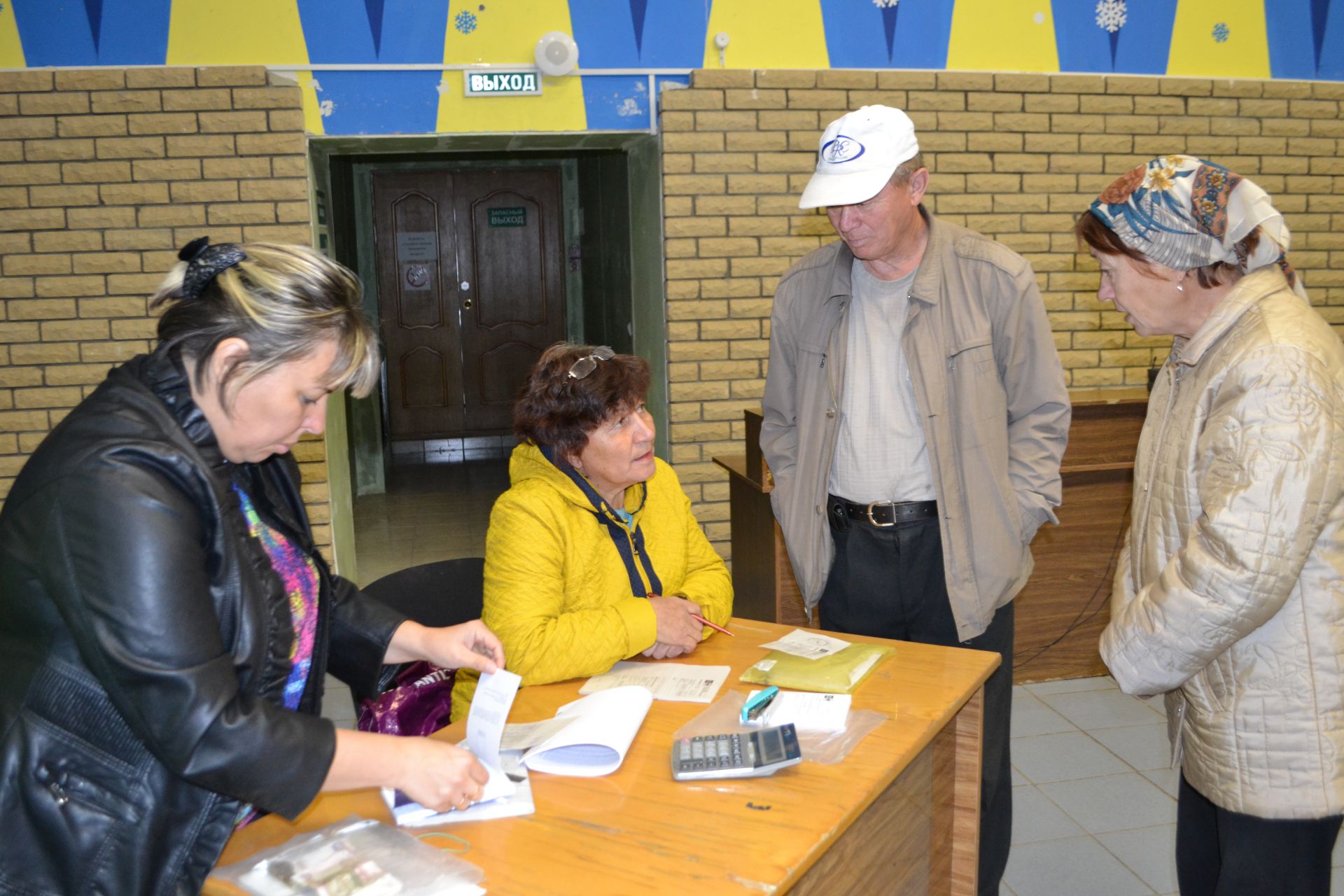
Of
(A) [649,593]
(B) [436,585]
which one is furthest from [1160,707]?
(B) [436,585]

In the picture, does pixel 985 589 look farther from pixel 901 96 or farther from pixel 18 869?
pixel 901 96

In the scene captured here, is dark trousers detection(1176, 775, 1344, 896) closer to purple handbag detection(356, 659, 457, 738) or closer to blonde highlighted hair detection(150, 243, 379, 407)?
purple handbag detection(356, 659, 457, 738)

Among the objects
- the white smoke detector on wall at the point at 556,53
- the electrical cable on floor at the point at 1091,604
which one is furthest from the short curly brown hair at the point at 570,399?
the white smoke detector on wall at the point at 556,53

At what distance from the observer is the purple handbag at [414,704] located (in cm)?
226

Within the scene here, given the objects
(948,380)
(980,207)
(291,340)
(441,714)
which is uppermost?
(980,207)

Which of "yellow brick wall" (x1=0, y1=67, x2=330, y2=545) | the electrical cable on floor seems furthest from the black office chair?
"yellow brick wall" (x1=0, y1=67, x2=330, y2=545)

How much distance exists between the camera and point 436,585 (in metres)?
2.52

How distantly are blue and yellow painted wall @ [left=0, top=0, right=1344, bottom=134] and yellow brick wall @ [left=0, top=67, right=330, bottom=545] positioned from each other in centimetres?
15

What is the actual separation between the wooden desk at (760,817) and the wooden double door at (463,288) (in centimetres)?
778

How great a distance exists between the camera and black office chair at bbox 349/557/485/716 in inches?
95.3

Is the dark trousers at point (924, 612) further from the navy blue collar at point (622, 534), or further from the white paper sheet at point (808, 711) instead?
the white paper sheet at point (808, 711)

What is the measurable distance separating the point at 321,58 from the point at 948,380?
3.57 metres

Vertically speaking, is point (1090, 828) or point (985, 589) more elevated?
point (985, 589)

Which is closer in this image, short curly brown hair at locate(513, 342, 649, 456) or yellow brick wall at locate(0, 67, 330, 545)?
short curly brown hair at locate(513, 342, 649, 456)
